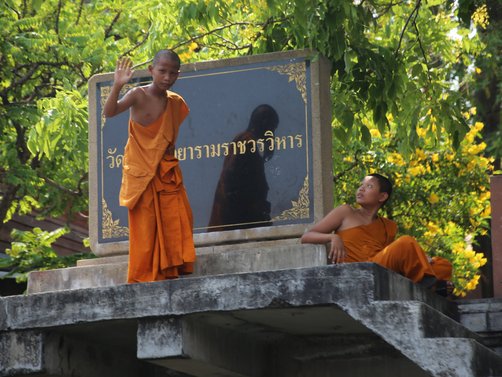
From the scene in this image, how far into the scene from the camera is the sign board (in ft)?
36.6

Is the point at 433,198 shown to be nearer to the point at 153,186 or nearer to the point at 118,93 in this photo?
the point at 153,186

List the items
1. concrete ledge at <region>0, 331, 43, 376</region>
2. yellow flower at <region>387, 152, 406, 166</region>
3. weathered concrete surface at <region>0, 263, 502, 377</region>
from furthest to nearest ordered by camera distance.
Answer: yellow flower at <region>387, 152, 406, 166</region> < concrete ledge at <region>0, 331, 43, 376</region> < weathered concrete surface at <region>0, 263, 502, 377</region>

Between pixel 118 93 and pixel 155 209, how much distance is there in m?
0.96

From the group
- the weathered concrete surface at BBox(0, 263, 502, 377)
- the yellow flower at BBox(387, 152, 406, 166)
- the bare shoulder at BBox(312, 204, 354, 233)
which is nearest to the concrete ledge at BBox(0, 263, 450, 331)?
the weathered concrete surface at BBox(0, 263, 502, 377)

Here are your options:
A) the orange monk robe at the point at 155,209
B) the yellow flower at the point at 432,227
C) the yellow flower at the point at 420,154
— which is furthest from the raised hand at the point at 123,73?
the yellow flower at the point at 432,227

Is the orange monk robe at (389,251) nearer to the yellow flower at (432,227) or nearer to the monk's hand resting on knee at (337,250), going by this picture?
the monk's hand resting on knee at (337,250)

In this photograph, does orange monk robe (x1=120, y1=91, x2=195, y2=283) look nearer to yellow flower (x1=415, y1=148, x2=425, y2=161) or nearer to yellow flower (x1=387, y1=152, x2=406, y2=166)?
yellow flower (x1=387, y1=152, x2=406, y2=166)

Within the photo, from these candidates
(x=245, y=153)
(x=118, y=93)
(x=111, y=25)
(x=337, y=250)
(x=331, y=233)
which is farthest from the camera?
(x=111, y=25)

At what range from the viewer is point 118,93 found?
1009 centimetres

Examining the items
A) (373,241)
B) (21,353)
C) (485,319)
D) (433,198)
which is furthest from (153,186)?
(433,198)

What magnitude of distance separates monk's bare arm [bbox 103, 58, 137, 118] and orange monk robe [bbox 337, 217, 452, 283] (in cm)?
200

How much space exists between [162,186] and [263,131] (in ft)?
4.91

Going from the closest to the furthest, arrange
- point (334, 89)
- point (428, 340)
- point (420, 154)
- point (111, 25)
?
point (428, 340) < point (334, 89) < point (420, 154) < point (111, 25)

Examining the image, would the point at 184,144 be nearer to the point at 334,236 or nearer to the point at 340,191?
the point at 334,236
